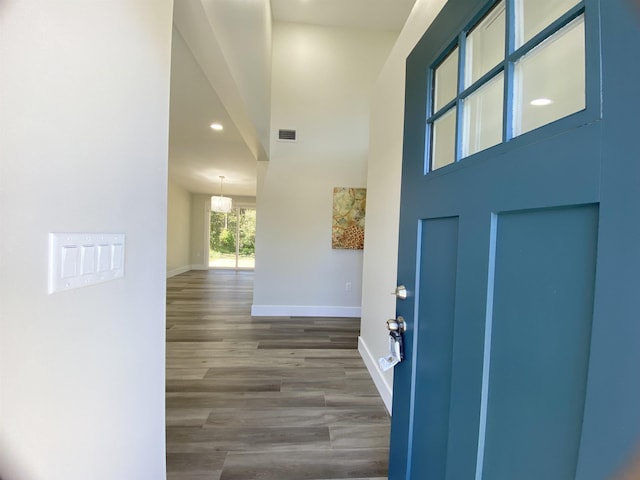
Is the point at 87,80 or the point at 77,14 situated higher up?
the point at 77,14

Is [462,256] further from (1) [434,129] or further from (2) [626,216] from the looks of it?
(1) [434,129]

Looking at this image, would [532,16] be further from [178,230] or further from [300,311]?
[178,230]

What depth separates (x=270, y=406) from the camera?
6.26 ft

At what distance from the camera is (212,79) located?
1800mm

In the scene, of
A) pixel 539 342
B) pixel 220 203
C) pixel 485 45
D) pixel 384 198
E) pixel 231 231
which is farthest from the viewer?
pixel 231 231

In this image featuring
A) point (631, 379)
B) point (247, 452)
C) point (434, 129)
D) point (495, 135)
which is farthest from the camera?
point (247, 452)

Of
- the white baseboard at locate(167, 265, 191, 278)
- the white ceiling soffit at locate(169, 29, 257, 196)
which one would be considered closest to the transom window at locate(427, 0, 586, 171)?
the white ceiling soffit at locate(169, 29, 257, 196)

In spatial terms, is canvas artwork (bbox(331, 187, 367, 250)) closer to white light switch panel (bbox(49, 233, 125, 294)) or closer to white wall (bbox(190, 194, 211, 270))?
white light switch panel (bbox(49, 233, 125, 294))

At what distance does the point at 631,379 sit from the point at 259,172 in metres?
3.90

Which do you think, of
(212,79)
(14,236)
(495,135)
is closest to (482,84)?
(495,135)

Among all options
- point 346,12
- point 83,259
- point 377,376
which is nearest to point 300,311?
point 377,376

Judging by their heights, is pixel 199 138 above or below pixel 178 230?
above

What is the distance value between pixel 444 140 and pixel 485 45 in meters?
0.27

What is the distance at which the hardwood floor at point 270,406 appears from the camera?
1.44 meters
